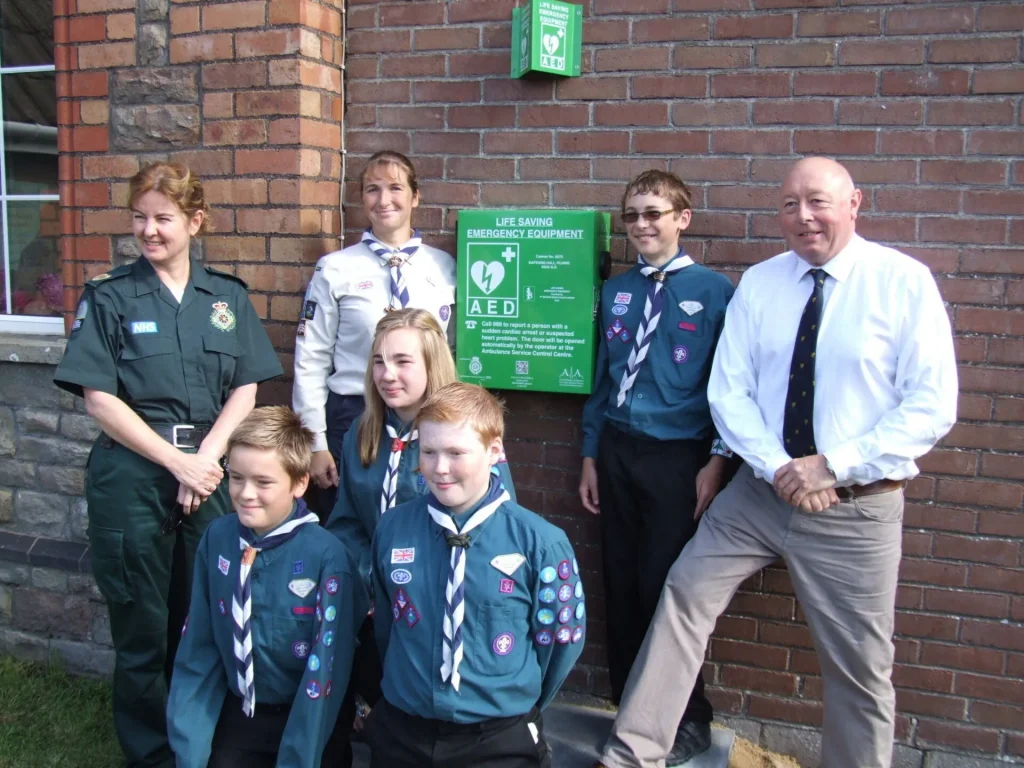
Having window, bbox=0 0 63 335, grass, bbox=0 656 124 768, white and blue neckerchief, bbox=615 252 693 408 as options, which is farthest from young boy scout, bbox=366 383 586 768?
window, bbox=0 0 63 335

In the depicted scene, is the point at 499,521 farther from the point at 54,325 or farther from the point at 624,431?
the point at 54,325

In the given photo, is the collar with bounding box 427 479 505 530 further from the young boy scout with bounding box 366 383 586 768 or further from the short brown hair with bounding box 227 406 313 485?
the short brown hair with bounding box 227 406 313 485

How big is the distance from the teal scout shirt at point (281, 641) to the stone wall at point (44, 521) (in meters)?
1.66

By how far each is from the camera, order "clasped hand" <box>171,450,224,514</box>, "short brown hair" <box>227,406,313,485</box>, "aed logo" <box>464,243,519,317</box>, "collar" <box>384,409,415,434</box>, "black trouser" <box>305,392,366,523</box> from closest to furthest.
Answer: "short brown hair" <box>227,406,313,485</box> → "collar" <box>384,409,415,434</box> → "clasped hand" <box>171,450,224,514</box> → "black trouser" <box>305,392,366,523</box> → "aed logo" <box>464,243,519,317</box>

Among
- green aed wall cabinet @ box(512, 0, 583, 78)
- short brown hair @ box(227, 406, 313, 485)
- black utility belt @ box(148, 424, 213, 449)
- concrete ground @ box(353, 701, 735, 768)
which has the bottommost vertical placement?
concrete ground @ box(353, 701, 735, 768)

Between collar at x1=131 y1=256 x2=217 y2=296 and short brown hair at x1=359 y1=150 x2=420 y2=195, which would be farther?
short brown hair at x1=359 y1=150 x2=420 y2=195

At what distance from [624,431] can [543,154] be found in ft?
3.82

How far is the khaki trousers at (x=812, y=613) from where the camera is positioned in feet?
9.23

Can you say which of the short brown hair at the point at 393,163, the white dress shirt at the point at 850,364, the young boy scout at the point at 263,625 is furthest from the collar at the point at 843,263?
the young boy scout at the point at 263,625

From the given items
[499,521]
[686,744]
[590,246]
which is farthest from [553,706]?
[590,246]

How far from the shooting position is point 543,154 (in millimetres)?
3551

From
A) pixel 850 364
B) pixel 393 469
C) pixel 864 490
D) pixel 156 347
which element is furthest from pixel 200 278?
pixel 864 490

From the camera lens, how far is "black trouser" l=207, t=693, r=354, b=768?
2.49 m

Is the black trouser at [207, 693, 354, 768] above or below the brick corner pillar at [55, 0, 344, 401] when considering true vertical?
below
